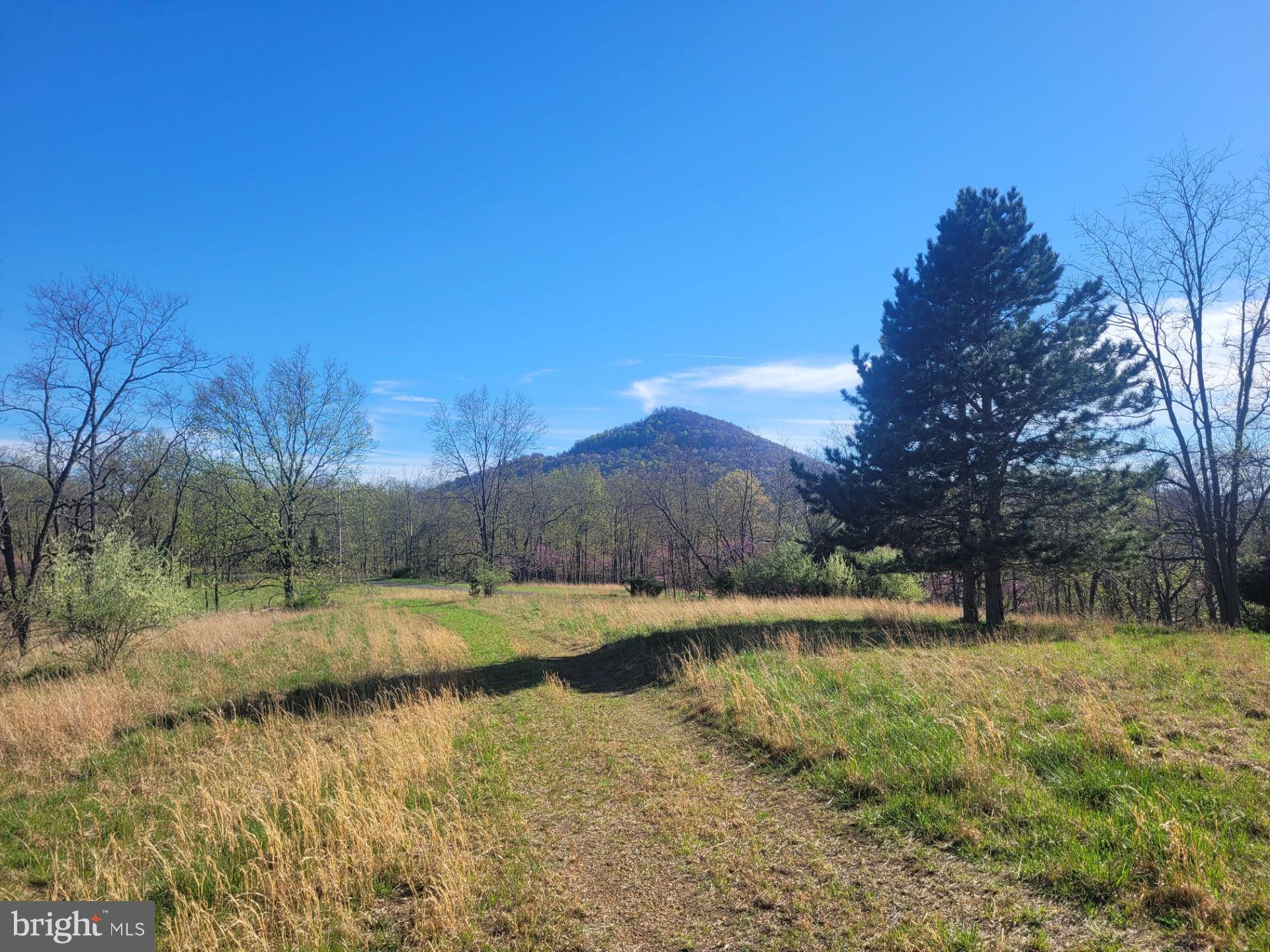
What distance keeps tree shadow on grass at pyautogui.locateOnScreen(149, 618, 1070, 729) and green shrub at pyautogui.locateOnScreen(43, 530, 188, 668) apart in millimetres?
5422

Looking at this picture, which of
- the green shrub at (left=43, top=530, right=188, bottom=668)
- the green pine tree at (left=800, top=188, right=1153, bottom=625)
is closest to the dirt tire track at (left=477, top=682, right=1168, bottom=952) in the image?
the green pine tree at (left=800, top=188, right=1153, bottom=625)

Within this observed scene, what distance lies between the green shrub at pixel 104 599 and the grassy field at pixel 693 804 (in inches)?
147

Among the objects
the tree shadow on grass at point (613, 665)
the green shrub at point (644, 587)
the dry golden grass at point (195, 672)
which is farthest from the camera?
the green shrub at point (644, 587)

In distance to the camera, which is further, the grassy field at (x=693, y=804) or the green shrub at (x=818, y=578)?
the green shrub at (x=818, y=578)

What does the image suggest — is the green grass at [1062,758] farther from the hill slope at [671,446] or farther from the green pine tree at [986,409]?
the hill slope at [671,446]

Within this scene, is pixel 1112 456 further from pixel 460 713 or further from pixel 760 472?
pixel 760 472

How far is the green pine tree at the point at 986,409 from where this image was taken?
13.7m

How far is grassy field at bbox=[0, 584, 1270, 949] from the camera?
12.0 ft

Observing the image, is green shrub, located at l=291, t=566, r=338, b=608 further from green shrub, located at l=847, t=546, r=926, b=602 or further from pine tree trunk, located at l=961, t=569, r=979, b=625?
pine tree trunk, located at l=961, t=569, r=979, b=625

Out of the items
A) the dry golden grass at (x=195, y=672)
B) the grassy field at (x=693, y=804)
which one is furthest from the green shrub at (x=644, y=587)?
the grassy field at (x=693, y=804)

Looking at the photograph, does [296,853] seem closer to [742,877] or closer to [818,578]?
[742,877]

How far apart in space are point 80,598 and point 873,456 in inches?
784

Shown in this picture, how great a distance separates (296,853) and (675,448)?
56.6 m

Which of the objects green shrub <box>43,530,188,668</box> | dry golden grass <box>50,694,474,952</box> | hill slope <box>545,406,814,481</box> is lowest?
dry golden grass <box>50,694,474,952</box>
